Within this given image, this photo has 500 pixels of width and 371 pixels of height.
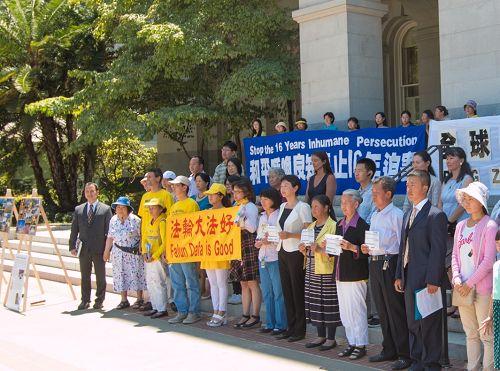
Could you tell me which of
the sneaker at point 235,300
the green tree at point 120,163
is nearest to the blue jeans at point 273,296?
the sneaker at point 235,300

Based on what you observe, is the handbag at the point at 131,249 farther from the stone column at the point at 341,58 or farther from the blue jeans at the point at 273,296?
the stone column at the point at 341,58

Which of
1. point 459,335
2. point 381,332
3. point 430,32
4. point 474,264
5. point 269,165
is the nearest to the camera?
point 474,264

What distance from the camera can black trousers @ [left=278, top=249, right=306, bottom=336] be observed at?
859 cm

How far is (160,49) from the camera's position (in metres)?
15.6

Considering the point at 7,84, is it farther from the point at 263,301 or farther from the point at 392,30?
the point at 263,301

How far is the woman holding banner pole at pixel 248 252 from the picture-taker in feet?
30.6

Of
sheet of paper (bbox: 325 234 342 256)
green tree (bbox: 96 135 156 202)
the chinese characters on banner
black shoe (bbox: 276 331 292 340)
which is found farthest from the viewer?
green tree (bbox: 96 135 156 202)

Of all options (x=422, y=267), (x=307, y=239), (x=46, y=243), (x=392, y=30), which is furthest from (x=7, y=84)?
(x=422, y=267)

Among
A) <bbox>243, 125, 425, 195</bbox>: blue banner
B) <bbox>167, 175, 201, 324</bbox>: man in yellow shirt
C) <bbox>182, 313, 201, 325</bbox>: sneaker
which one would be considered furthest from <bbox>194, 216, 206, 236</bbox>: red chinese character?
<bbox>243, 125, 425, 195</bbox>: blue banner

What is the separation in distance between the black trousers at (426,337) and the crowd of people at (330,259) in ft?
0.04

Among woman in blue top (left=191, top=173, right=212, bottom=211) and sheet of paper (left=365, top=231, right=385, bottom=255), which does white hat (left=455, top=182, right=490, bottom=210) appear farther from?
woman in blue top (left=191, top=173, right=212, bottom=211)

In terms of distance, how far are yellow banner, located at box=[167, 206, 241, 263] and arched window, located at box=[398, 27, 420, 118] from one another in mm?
13407

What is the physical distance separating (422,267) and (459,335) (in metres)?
1.38

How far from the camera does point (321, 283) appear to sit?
8.11 metres
